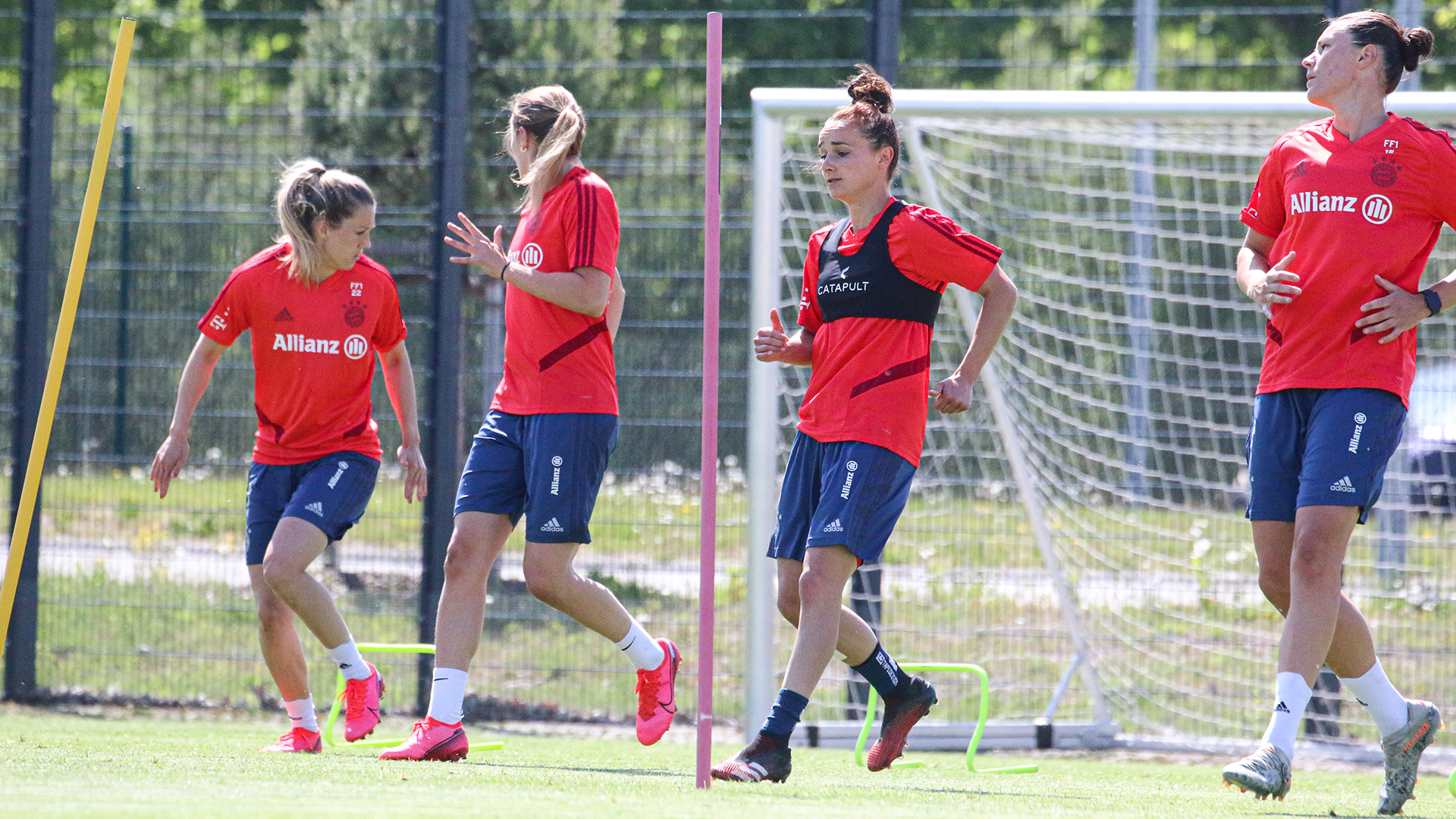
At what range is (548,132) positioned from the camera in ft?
15.9

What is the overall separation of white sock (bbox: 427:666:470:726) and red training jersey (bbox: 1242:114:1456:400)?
251cm

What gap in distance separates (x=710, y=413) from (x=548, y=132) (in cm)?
141

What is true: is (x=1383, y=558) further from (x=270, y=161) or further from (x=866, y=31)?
(x=270, y=161)

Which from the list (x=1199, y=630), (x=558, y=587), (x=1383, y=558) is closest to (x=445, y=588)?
(x=558, y=587)

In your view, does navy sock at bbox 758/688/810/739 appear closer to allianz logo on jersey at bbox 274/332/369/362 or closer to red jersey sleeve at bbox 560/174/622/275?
red jersey sleeve at bbox 560/174/622/275

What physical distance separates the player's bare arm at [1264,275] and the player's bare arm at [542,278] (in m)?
1.87

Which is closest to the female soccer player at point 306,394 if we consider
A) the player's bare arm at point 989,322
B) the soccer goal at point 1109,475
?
the player's bare arm at point 989,322

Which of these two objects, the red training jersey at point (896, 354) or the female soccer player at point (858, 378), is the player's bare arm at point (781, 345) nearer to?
the female soccer player at point (858, 378)

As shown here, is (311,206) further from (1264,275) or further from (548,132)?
(1264,275)

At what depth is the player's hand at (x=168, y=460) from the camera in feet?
16.8

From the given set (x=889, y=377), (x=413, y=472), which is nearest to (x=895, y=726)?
(x=889, y=377)

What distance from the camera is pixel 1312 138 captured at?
4328mm

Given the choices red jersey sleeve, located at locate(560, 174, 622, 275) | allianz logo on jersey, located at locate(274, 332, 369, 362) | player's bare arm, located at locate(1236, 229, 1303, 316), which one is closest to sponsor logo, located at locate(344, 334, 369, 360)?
allianz logo on jersey, located at locate(274, 332, 369, 362)

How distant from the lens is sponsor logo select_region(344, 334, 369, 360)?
5234 mm
